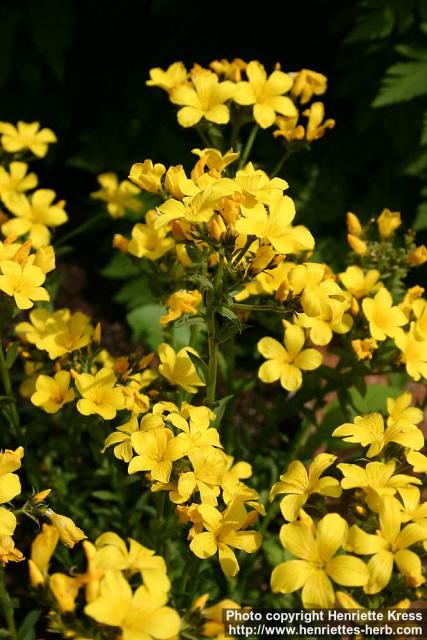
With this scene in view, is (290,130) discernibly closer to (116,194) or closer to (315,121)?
(315,121)

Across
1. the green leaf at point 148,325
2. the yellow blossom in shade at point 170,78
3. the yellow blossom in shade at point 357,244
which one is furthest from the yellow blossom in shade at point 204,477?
the green leaf at point 148,325

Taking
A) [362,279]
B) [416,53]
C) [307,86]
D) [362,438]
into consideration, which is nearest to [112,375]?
[362,438]

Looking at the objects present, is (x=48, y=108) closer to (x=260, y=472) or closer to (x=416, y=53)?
(x=416, y=53)

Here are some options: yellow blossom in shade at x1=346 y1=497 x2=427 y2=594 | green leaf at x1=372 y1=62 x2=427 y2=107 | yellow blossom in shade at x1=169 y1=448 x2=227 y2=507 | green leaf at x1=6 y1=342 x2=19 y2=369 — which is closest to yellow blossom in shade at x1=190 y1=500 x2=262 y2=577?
yellow blossom in shade at x1=169 y1=448 x2=227 y2=507

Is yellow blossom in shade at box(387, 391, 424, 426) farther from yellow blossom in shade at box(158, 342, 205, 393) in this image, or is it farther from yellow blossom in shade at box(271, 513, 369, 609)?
yellow blossom in shade at box(158, 342, 205, 393)

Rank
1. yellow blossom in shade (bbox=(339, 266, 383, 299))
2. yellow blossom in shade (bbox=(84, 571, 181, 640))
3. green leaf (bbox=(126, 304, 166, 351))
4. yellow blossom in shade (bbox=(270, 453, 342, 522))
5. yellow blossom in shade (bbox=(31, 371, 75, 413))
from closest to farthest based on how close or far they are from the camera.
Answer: yellow blossom in shade (bbox=(84, 571, 181, 640)), yellow blossom in shade (bbox=(270, 453, 342, 522)), yellow blossom in shade (bbox=(31, 371, 75, 413)), yellow blossom in shade (bbox=(339, 266, 383, 299)), green leaf (bbox=(126, 304, 166, 351))

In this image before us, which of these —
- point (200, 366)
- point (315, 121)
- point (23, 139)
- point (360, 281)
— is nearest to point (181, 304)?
point (200, 366)
